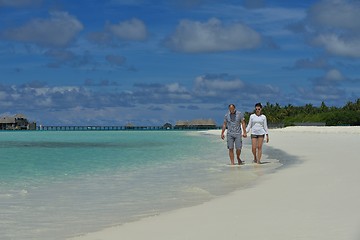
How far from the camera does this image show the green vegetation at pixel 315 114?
9300cm

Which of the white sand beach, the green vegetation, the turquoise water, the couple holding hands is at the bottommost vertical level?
the turquoise water

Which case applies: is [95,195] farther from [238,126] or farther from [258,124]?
[258,124]

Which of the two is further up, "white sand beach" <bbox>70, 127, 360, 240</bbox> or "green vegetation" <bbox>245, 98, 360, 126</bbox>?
"green vegetation" <bbox>245, 98, 360, 126</bbox>

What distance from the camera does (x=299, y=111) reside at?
13150 centimetres

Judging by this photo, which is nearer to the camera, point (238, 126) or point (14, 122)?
point (238, 126)

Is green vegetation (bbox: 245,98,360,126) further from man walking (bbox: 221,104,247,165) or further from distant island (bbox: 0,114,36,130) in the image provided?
man walking (bbox: 221,104,247,165)

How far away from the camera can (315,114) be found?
11388 centimetres

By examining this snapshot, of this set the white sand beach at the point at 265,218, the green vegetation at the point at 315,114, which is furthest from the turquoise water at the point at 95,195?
the green vegetation at the point at 315,114

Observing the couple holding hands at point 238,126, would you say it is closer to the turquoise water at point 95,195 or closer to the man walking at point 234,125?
the man walking at point 234,125

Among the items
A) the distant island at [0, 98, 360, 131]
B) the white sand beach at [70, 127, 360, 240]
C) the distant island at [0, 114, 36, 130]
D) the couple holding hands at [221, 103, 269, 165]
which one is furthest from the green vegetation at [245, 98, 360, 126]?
the white sand beach at [70, 127, 360, 240]

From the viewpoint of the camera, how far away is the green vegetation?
93.0 metres

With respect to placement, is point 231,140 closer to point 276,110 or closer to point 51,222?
Result: point 51,222

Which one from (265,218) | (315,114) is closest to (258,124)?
(265,218)

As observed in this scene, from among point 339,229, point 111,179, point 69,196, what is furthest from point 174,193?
point 339,229
